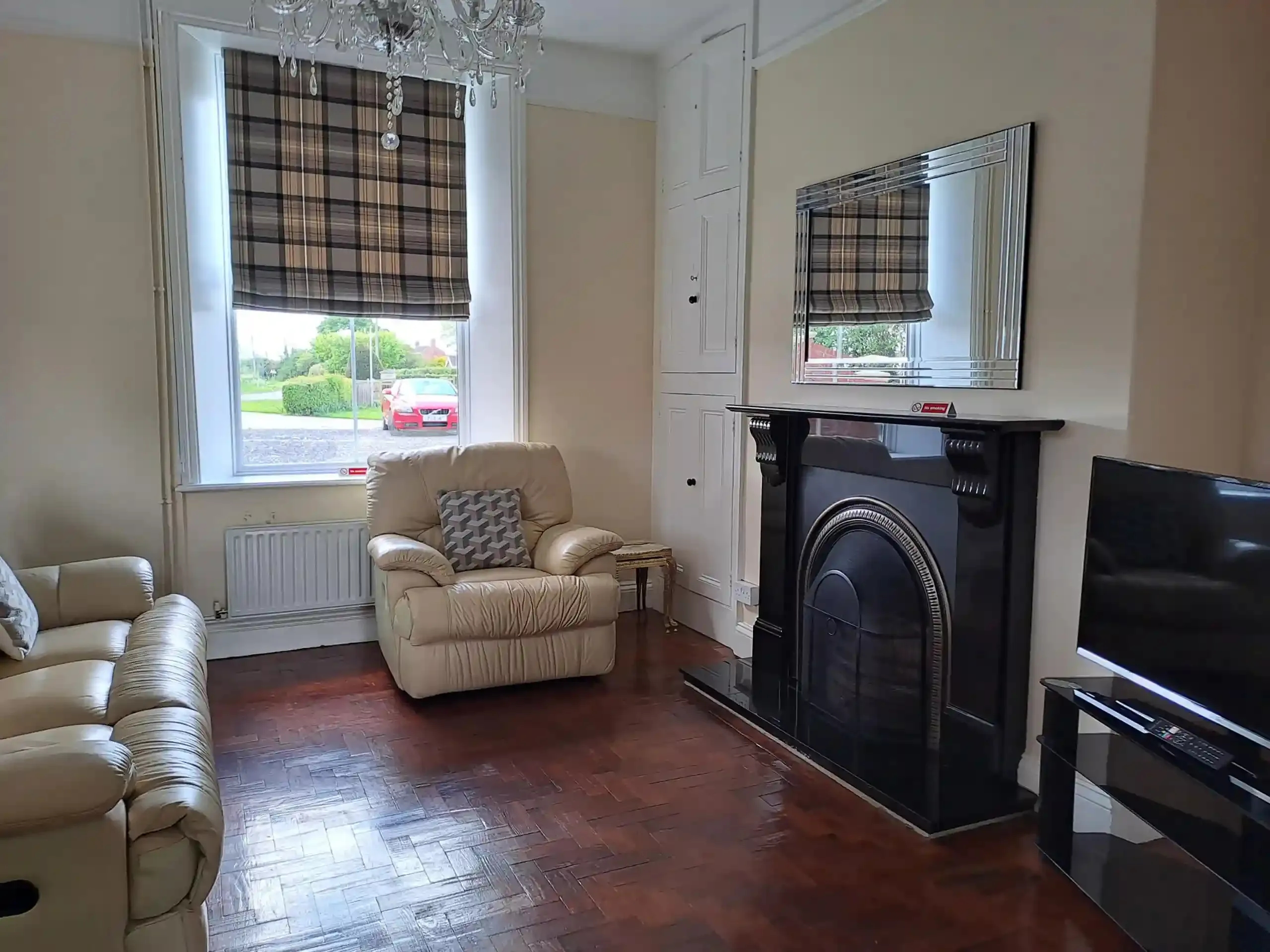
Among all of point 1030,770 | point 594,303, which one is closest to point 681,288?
point 594,303

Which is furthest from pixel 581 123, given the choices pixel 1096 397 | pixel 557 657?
pixel 1096 397

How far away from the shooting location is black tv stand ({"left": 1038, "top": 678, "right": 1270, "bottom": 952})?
1920 mm

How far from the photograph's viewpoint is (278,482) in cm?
424

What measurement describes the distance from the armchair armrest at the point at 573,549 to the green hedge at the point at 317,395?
132 cm

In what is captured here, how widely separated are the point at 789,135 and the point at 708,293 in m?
0.86

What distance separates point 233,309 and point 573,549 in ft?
6.43

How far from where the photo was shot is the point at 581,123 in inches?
187

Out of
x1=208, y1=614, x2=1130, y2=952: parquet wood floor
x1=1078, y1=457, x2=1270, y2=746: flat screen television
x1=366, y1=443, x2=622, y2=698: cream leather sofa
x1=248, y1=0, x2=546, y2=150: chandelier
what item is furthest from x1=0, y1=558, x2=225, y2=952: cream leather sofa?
x1=1078, y1=457, x2=1270, y2=746: flat screen television

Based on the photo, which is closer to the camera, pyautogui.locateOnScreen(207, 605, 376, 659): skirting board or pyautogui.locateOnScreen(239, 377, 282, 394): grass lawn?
pyautogui.locateOnScreen(207, 605, 376, 659): skirting board

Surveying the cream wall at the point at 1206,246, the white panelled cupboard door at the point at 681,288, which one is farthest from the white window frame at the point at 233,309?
the cream wall at the point at 1206,246

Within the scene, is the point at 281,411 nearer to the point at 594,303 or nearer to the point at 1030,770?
the point at 594,303

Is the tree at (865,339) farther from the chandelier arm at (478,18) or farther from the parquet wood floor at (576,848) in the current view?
the chandelier arm at (478,18)

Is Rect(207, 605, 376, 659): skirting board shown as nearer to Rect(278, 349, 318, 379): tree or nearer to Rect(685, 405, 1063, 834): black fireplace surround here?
Rect(278, 349, 318, 379): tree

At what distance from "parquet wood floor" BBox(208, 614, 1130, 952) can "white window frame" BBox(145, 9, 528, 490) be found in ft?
4.08
